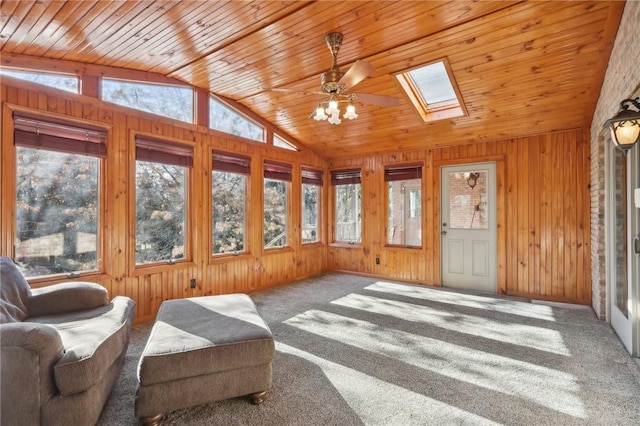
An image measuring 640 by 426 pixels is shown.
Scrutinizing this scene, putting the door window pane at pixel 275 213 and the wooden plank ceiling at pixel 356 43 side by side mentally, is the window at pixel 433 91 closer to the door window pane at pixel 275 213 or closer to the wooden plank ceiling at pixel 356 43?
the wooden plank ceiling at pixel 356 43

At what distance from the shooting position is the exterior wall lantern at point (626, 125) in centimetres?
214

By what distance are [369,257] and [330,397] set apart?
4.02 metres

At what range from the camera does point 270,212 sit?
17.3 feet

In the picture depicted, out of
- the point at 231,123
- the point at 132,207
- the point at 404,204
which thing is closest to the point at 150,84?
the point at 231,123

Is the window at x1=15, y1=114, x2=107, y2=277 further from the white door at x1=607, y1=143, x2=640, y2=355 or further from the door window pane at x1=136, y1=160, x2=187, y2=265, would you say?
the white door at x1=607, y1=143, x2=640, y2=355

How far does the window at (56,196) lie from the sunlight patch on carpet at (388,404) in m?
2.82

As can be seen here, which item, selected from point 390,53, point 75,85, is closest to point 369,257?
point 390,53

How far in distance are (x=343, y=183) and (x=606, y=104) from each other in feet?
13.3

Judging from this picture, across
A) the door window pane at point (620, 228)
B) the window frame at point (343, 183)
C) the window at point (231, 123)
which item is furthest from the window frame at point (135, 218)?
the door window pane at point (620, 228)

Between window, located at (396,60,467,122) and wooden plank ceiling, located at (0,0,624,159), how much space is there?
119 mm

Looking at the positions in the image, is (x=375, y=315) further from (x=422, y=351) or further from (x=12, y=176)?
(x=12, y=176)

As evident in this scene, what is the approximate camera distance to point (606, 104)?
3047 mm

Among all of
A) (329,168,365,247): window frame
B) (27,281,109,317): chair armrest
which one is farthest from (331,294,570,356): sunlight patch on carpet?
(27,281,109,317): chair armrest

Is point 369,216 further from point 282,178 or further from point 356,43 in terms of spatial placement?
point 356,43
